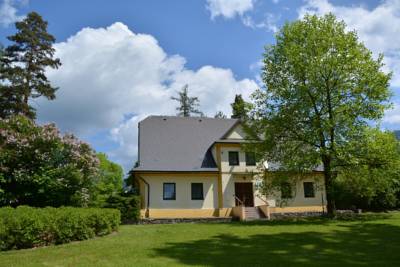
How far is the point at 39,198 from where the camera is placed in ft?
63.6

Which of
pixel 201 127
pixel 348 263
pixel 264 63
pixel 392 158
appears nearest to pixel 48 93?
pixel 201 127

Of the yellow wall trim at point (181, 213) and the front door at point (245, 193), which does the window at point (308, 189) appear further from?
the yellow wall trim at point (181, 213)

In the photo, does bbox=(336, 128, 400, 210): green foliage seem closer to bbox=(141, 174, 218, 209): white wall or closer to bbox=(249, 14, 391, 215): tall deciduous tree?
bbox=(249, 14, 391, 215): tall deciduous tree

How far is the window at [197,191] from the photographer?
1065 inches

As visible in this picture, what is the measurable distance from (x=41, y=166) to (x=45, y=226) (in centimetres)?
682

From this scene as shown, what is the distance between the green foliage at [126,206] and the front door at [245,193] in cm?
785

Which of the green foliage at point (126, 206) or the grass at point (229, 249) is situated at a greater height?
the green foliage at point (126, 206)

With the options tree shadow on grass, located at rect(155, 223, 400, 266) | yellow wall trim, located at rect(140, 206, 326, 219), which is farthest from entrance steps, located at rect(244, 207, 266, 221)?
tree shadow on grass, located at rect(155, 223, 400, 266)

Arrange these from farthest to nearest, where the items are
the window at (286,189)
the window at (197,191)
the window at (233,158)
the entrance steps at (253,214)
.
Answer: the window at (233,158) → the window at (197,191) → the entrance steps at (253,214) → the window at (286,189)

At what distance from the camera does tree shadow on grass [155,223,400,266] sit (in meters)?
10.6

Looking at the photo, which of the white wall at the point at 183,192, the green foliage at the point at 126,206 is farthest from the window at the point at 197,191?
the green foliage at the point at 126,206

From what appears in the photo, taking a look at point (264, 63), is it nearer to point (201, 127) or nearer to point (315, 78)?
point (315, 78)

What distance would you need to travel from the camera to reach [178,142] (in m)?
29.4

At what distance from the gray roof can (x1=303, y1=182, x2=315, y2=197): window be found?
284 inches
